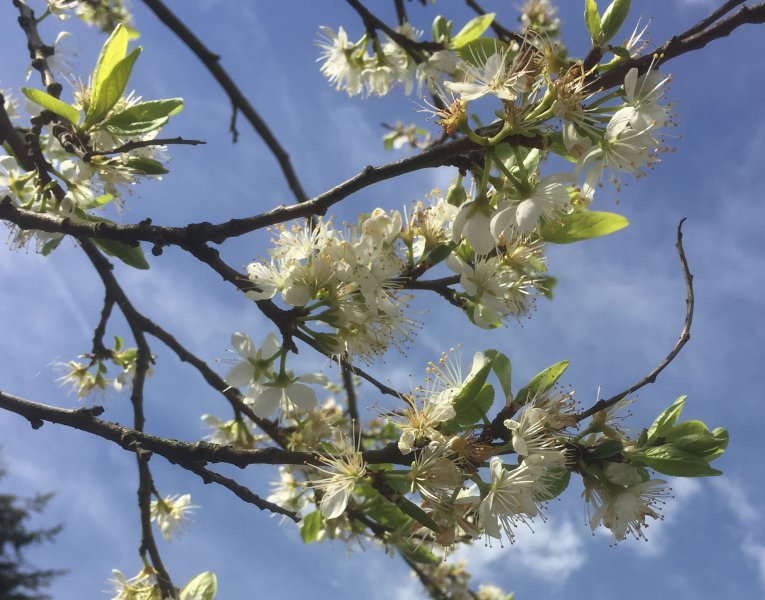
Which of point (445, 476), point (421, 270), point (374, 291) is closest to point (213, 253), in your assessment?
point (374, 291)

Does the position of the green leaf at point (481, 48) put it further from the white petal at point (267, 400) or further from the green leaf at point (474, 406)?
the white petal at point (267, 400)

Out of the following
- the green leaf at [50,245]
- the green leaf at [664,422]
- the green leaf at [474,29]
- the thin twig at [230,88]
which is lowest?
the green leaf at [664,422]

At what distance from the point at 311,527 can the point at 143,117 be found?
5.74ft

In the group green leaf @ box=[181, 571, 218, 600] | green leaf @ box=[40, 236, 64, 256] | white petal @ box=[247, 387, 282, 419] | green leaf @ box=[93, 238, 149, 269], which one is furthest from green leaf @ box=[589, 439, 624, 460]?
green leaf @ box=[40, 236, 64, 256]

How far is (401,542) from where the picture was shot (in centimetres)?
215

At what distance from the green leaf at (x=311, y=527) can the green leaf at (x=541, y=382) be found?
1.40 metres

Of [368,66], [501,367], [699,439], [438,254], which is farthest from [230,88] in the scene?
[699,439]

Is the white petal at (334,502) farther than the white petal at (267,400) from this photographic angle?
No

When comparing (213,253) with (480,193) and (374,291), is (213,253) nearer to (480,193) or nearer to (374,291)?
(374,291)

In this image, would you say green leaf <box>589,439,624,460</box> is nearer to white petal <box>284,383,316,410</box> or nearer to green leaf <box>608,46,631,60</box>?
white petal <box>284,383,316,410</box>

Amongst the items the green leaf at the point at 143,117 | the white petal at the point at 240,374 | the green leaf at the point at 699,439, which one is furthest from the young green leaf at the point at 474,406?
the green leaf at the point at 143,117

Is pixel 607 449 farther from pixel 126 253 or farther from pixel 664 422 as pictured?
pixel 126 253

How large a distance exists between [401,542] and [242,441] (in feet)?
3.37

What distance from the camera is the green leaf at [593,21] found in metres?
1.45
